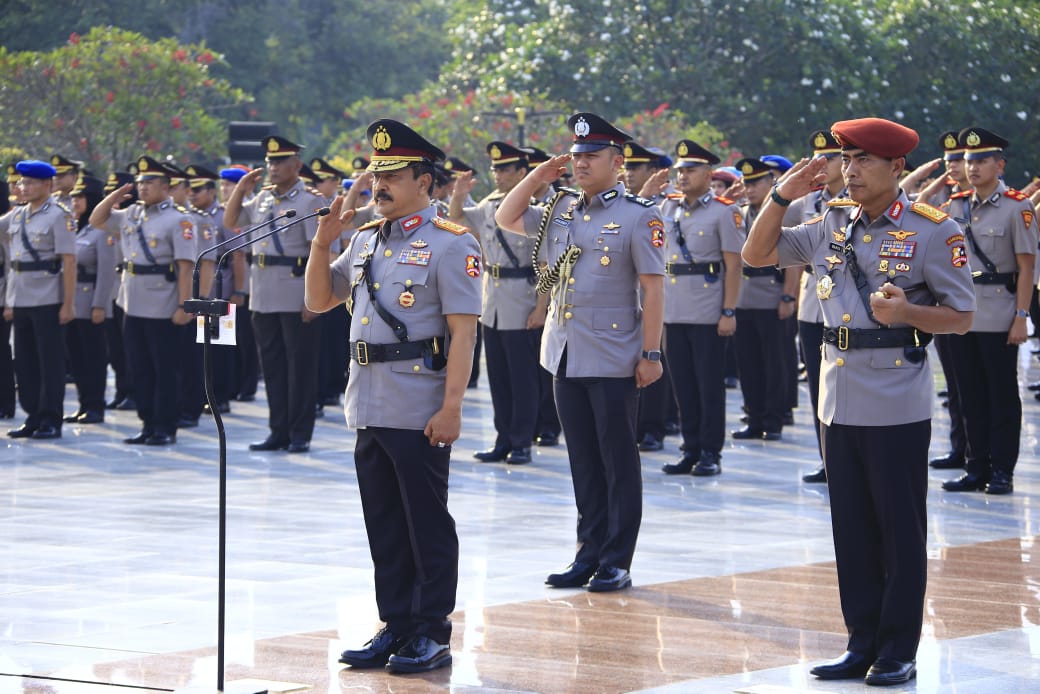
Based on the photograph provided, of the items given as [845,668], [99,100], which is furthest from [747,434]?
[99,100]

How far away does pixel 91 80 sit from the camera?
25312 millimetres

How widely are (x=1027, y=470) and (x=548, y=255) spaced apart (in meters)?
5.16

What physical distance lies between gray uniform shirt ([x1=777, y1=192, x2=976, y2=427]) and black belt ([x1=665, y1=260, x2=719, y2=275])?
580 centimetres

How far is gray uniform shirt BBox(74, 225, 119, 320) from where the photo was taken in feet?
47.6

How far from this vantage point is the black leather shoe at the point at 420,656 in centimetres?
617

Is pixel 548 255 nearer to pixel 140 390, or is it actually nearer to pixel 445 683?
pixel 445 683

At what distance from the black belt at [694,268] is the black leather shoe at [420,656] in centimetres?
604

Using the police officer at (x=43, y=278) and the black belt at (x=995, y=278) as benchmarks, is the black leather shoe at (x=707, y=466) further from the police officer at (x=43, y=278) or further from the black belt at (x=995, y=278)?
the police officer at (x=43, y=278)

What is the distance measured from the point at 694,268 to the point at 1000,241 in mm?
2228

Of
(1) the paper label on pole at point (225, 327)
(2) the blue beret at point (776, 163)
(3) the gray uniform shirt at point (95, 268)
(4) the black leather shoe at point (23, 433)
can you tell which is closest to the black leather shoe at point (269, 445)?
(4) the black leather shoe at point (23, 433)

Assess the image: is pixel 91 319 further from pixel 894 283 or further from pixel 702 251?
pixel 894 283

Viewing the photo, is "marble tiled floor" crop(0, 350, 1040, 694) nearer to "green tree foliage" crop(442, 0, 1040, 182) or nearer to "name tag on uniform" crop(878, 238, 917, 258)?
"name tag on uniform" crop(878, 238, 917, 258)

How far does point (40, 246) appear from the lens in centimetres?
1332

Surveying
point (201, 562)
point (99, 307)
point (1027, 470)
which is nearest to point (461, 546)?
point (201, 562)
